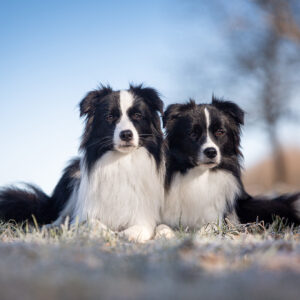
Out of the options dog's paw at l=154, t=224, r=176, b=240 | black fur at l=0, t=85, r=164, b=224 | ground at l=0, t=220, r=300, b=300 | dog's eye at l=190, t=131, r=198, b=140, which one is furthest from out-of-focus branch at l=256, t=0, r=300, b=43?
ground at l=0, t=220, r=300, b=300

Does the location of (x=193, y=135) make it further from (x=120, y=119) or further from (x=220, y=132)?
(x=120, y=119)

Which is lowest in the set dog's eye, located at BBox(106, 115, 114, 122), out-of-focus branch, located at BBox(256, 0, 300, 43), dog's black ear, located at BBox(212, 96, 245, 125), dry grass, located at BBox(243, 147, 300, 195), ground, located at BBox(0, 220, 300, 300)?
ground, located at BBox(0, 220, 300, 300)

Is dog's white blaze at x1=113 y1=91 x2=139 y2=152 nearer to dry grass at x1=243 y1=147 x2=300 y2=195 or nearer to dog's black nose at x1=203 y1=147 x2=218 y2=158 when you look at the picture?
dog's black nose at x1=203 y1=147 x2=218 y2=158

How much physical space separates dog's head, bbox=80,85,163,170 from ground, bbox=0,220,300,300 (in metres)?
1.31

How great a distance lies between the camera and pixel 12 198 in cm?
593

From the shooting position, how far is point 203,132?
15.9 feet

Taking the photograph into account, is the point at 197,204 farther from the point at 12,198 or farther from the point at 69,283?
the point at 69,283

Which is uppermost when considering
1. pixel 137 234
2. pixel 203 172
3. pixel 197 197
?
pixel 203 172

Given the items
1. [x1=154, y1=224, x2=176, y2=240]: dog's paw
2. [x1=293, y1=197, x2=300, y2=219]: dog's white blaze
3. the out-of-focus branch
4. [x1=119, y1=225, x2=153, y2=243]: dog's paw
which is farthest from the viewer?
the out-of-focus branch

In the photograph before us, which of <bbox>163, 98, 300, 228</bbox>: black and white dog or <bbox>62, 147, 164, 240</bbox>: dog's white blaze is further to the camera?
<bbox>163, 98, 300, 228</bbox>: black and white dog

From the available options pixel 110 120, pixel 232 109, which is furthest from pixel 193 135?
pixel 110 120

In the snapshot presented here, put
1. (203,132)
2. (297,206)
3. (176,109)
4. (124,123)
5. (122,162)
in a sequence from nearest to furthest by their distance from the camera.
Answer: (124,123) → (122,162) → (203,132) → (176,109) → (297,206)

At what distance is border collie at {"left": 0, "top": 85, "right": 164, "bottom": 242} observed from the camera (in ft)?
15.1

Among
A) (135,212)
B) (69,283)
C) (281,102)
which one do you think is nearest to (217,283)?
(69,283)
